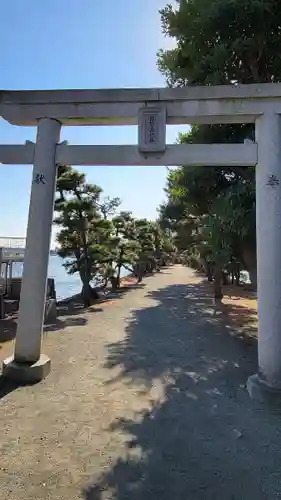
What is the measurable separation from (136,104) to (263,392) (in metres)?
4.05

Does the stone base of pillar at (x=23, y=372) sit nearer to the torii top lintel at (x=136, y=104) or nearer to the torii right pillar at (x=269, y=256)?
the torii right pillar at (x=269, y=256)

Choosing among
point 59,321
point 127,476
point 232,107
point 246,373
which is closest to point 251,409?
point 246,373

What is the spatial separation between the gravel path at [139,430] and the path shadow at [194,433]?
1cm

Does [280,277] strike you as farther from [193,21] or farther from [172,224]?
[172,224]

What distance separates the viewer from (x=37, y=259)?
446cm

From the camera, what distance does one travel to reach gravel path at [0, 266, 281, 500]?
8.29 ft

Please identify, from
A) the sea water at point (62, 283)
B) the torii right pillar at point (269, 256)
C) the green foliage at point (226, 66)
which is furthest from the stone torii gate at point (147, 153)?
the sea water at point (62, 283)

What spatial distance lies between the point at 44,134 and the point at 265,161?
2.96m

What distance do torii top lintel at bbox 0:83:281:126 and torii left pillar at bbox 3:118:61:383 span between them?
0.94ft

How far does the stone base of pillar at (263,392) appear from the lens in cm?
388

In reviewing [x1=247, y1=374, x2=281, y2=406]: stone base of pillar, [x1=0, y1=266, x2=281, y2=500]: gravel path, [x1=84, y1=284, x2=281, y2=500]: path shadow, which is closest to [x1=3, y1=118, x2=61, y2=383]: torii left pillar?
[x1=0, y1=266, x2=281, y2=500]: gravel path

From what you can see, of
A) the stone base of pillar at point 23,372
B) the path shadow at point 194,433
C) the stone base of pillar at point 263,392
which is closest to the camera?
the path shadow at point 194,433

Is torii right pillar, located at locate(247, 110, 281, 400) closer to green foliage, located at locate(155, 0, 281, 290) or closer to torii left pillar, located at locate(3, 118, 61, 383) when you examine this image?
green foliage, located at locate(155, 0, 281, 290)

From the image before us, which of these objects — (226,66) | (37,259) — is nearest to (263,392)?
(37,259)
